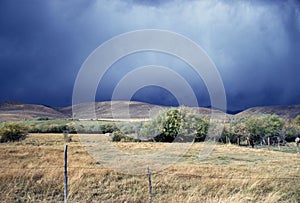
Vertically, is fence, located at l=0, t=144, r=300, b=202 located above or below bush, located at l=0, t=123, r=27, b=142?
below

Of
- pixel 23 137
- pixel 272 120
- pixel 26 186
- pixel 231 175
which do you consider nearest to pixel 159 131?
pixel 23 137

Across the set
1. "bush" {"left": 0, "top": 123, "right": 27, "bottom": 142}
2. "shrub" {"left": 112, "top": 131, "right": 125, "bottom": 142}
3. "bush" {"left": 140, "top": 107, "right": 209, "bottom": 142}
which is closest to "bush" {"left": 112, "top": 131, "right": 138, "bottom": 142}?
"shrub" {"left": 112, "top": 131, "right": 125, "bottom": 142}

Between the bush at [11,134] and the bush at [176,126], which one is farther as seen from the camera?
the bush at [176,126]

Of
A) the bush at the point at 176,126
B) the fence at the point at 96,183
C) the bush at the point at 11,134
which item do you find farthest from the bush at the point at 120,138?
the fence at the point at 96,183

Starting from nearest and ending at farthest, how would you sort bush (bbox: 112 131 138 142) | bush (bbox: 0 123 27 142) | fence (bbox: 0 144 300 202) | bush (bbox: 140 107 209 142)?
fence (bbox: 0 144 300 202) < bush (bbox: 0 123 27 142) < bush (bbox: 112 131 138 142) < bush (bbox: 140 107 209 142)

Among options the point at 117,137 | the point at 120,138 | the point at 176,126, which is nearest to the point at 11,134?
the point at 117,137

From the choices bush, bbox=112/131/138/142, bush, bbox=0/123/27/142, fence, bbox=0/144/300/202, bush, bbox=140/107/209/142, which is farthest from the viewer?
bush, bbox=140/107/209/142

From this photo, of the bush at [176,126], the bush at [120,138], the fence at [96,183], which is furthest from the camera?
the bush at [176,126]

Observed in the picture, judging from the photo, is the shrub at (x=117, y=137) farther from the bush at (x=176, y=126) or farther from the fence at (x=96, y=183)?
the fence at (x=96, y=183)

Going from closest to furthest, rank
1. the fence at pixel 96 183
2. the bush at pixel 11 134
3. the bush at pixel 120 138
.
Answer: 1. the fence at pixel 96 183
2. the bush at pixel 11 134
3. the bush at pixel 120 138

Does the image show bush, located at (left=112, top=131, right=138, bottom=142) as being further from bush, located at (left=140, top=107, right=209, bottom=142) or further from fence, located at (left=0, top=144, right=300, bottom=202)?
fence, located at (left=0, top=144, right=300, bottom=202)

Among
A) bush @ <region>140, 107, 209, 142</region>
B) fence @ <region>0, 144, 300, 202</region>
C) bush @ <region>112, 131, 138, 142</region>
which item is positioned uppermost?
bush @ <region>140, 107, 209, 142</region>

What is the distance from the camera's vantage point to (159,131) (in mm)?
52438

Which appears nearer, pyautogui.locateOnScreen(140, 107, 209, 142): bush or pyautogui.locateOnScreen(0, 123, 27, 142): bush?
pyautogui.locateOnScreen(0, 123, 27, 142): bush
